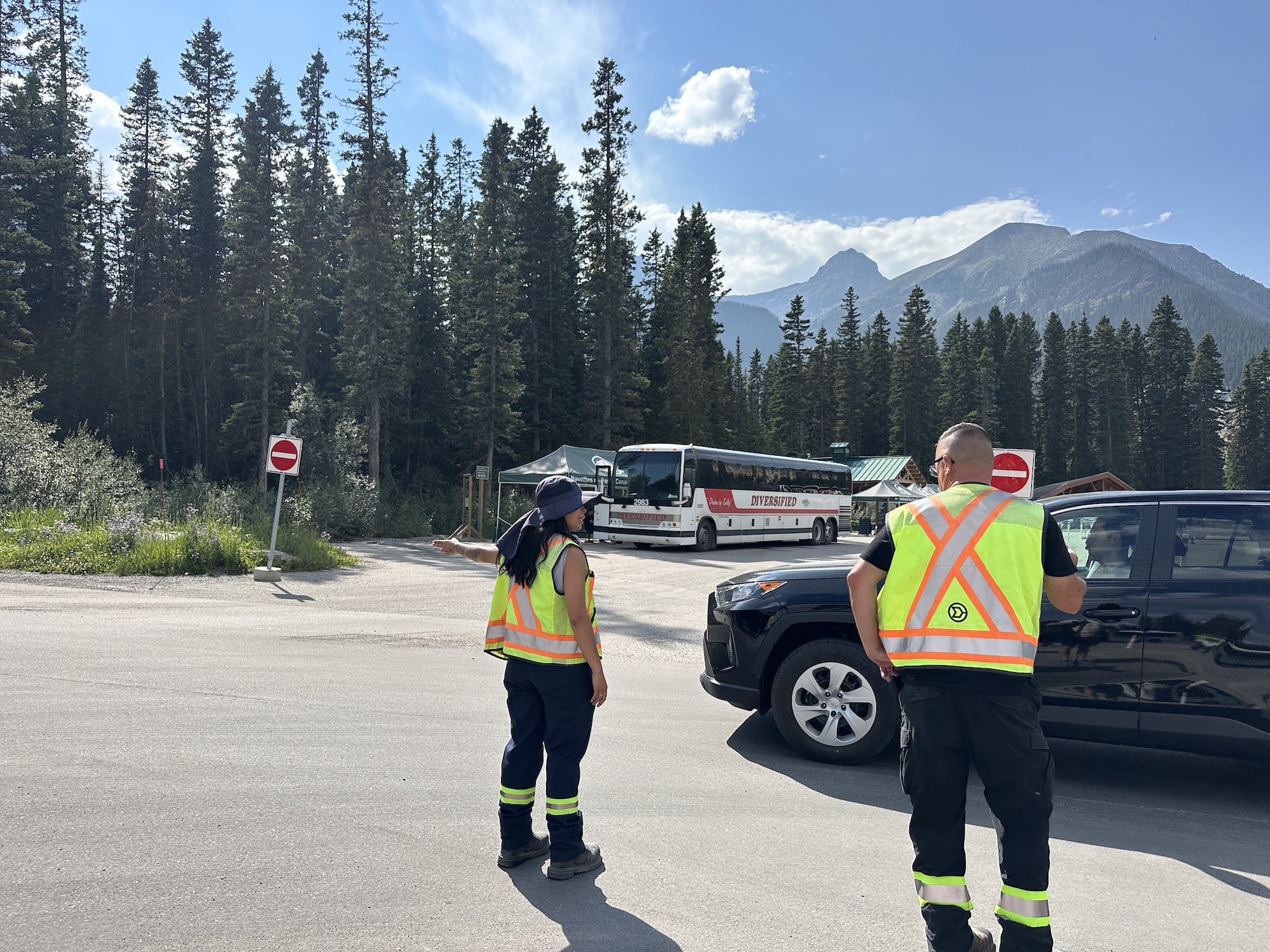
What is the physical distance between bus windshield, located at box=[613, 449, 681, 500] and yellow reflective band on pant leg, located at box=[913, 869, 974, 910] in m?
22.8

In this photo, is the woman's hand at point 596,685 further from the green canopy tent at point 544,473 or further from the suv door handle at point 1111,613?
the green canopy tent at point 544,473

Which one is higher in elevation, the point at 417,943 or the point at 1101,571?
the point at 1101,571

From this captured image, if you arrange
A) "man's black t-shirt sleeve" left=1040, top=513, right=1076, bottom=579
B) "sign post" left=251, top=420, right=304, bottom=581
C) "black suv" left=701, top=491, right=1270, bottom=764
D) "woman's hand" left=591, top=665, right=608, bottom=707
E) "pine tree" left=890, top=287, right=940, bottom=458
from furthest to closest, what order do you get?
1. "pine tree" left=890, top=287, right=940, bottom=458
2. "sign post" left=251, top=420, right=304, bottom=581
3. "black suv" left=701, top=491, right=1270, bottom=764
4. "woman's hand" left=591, top=665, right=608, bottom=707
5. "man's black t-shirt sleeve" left=1040, top=513, right=1076, bottom=579

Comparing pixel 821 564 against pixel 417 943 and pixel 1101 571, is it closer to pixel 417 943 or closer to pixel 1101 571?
pixel 1101 571

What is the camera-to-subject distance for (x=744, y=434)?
88438 mm

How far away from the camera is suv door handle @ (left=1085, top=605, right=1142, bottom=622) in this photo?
181 inches

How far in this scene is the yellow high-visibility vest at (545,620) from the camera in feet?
11.5

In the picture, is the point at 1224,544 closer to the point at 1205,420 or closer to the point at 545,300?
the point at 545,300

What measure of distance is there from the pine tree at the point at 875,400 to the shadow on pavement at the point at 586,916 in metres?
91.9

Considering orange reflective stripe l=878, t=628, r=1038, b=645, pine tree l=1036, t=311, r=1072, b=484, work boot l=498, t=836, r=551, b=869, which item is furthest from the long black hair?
pine tree l=1036, t=311, r=1072, b=484

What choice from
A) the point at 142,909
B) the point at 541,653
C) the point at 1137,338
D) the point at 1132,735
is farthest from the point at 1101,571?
the point at 1137,338

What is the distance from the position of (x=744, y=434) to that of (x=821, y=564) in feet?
275

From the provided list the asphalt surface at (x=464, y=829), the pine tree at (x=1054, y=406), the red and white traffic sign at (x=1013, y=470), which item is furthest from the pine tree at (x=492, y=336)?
the pine tree at (x=1054, y=406)

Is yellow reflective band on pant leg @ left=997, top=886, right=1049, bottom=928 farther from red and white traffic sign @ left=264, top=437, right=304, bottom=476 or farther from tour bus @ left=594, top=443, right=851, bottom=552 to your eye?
tour bus @ left=594, top=443, right=851, bottom=552
